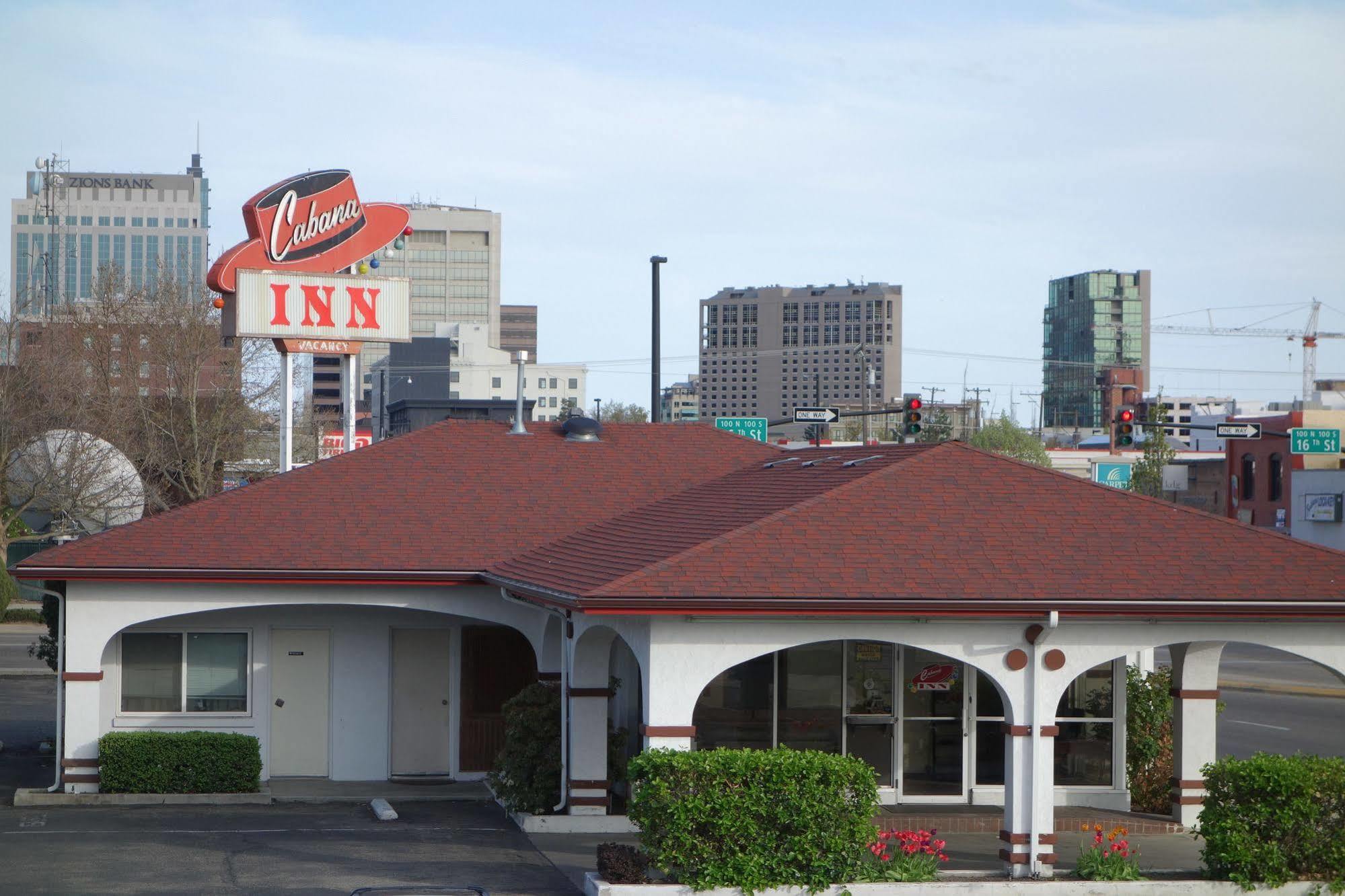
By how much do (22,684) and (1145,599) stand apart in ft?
84.0

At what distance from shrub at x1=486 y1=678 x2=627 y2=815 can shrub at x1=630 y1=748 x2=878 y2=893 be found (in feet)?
13.7

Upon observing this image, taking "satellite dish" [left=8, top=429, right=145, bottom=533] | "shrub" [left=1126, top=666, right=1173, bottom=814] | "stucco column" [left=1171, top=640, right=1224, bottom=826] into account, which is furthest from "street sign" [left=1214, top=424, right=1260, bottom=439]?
"satellite dish" [left=8, top=429, right=145, bottom=533]

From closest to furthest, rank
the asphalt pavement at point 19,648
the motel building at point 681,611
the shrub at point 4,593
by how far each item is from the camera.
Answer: the motel building at point 681,611
the asphalt pavement at point 19,648
the shrub at point 4,593

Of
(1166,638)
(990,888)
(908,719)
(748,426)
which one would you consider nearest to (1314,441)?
(748,426)

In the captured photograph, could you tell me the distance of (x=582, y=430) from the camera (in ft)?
78.3

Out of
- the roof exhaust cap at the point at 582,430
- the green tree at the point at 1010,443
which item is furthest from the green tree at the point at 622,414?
the roof exhaust cap at the point at 582,430

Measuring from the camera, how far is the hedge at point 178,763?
18.8m

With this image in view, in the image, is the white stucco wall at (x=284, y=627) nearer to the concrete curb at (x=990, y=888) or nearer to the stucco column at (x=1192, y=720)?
the concrete curb at (x=990, y=888)

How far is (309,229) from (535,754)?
14085 millimetres

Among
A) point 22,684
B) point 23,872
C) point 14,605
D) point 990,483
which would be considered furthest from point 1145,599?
A: point 14,605

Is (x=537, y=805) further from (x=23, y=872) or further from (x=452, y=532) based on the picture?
(x=23, y=872)

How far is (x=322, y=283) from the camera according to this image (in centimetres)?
2819

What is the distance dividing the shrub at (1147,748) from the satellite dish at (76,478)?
32.4m

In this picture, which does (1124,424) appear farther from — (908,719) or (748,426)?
(908,719)
